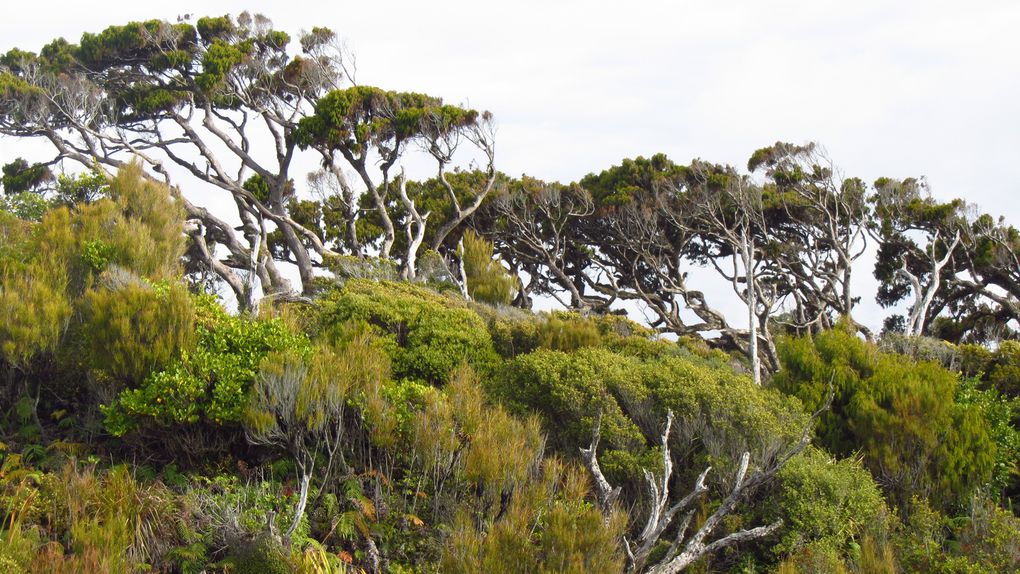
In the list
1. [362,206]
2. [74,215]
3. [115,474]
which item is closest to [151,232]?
[74,215]

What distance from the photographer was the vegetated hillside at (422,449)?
8516 millimetres

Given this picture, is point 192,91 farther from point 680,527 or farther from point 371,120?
point 680,527

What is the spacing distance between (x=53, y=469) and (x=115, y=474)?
130 centimetres

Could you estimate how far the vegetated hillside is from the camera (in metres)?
8.52

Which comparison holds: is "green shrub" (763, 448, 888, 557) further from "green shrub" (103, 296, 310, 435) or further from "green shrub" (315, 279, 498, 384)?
"green shrub" (103, 296, 310, 435)

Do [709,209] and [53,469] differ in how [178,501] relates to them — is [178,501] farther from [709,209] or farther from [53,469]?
[709,209]

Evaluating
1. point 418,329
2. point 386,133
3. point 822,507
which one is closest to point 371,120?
Result: point 386,133

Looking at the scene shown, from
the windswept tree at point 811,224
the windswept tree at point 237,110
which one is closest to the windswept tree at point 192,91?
the windswept tree at point 237,110

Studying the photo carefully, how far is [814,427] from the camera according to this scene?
1266 centimetres

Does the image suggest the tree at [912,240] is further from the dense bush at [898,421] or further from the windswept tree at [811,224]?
the dense bush at [898,421]

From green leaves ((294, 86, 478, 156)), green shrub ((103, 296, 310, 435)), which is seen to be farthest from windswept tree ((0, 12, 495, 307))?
green shrub ((103, 296, 310, 435))

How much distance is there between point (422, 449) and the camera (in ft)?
31.9

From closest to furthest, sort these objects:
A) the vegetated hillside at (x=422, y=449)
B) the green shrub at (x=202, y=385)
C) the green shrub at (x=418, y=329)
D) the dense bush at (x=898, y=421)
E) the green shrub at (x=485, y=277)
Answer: the vegetated hillside at (x=422, y=449) → the green shrub at (x=202, y=385) → the dense bush at (x=898, y=421) → the green shrub at (x=418, y=329) → the green shrub at (x=485, y=277)

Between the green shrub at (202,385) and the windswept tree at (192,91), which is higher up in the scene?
the windswept tree at (192,91)
